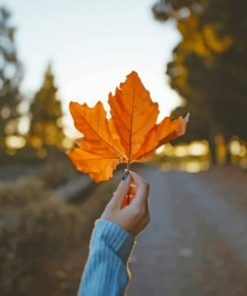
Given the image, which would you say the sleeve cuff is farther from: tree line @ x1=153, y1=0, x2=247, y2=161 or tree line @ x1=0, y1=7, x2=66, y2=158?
tree line @ x1=0, y1=7, x2=66, y2=158

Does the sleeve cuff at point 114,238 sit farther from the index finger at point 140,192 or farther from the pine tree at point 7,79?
the pine tree at point 7,79

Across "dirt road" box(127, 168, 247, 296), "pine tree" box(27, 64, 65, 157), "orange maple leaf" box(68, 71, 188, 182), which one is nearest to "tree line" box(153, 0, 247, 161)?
"dirt road" box(127, 168, 247, 296)

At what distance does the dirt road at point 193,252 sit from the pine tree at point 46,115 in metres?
39.7

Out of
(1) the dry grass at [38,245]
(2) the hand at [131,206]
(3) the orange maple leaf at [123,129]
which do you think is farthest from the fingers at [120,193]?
(1) the dry grass at [38,245]

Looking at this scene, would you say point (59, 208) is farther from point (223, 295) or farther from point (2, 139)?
point (2, 139)

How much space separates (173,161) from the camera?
248 ft

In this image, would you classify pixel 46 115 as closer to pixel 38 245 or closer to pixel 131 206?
pixel 38 245

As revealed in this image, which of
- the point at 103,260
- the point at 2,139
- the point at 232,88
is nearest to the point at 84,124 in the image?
the point at 103,260

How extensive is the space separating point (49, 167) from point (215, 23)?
7675 millimetres

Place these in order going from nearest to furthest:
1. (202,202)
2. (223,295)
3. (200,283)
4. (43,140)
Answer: (223,295), (200,283), (202,202), (43,140)

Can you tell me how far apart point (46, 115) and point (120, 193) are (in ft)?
194

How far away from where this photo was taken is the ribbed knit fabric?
999 millimetres

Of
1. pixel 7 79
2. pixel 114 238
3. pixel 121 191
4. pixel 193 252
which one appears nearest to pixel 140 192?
pixel 121 191

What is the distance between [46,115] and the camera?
59.7 metres
